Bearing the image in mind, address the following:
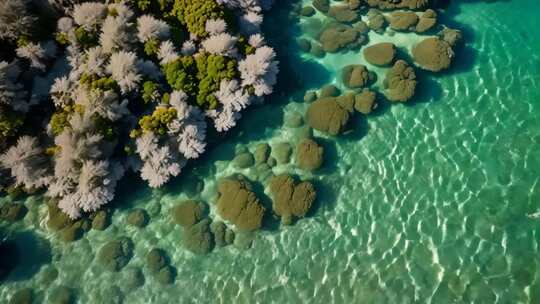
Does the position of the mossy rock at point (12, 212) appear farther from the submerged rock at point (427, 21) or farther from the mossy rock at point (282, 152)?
the submerged rock at point (427, 21)

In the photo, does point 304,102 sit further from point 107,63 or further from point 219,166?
point 107,63

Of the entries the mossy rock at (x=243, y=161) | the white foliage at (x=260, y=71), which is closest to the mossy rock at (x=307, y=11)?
the white foliage at (x=260, y=71)

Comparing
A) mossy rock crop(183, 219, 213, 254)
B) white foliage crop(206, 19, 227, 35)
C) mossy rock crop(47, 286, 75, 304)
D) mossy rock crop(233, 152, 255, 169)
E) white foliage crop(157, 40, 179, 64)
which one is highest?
white foliage crop(206, 19, 227, 35)

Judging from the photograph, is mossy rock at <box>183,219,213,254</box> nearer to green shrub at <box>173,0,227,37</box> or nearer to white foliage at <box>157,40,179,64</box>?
white foliage at <box>157,40,179,64</box>

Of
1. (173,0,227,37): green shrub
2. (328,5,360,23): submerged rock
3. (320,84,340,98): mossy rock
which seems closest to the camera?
(173,0,227,37): green shrub

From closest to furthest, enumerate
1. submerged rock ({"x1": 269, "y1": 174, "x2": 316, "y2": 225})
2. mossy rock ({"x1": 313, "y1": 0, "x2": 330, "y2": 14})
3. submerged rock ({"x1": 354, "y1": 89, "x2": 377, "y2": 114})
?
submerged rock ({"x1": 269, "y1": 174, "x2": 316, "y2": 225})
submerged rock ({"x1": 354, "y1": 89, "x2": 377, "y2": 114})
mossy rock ({"x1": 313, "y1": 0, "x2": 330, "y2": 14})

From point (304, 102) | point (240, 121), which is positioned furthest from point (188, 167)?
point (304, 102)

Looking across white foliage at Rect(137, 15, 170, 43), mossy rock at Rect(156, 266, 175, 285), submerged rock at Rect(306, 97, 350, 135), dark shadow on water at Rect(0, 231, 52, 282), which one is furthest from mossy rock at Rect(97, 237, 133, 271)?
submerged rock at Rect(306, 97, 350, 135)
